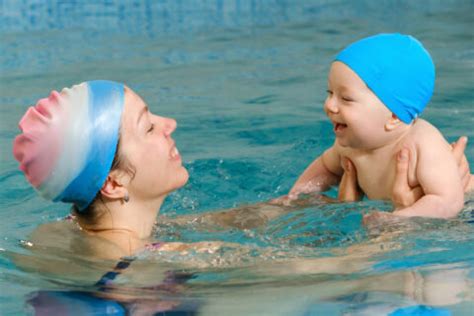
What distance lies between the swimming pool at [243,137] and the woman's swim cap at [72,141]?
0.40 metres

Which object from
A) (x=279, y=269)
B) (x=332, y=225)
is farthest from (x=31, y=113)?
(x=332, y=225)

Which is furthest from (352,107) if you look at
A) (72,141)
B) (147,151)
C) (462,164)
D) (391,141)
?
(72,141)

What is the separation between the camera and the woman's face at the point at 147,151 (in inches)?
159

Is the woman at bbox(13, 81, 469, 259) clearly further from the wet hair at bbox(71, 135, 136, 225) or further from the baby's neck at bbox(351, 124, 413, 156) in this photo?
the baby's neck at bbox(351, 124, 413, 156)

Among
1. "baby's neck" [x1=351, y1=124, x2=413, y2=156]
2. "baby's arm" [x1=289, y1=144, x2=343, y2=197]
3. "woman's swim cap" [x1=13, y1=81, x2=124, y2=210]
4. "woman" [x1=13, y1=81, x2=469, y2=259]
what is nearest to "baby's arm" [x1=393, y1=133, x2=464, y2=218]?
"baby's neck" [x1=351, y1=124, x2=413, y2=156]

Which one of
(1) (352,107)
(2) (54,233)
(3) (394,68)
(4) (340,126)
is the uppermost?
(3) (394,68)

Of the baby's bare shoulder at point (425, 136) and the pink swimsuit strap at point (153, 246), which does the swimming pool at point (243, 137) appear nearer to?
the pink swimsuit strap at point (153, 246)

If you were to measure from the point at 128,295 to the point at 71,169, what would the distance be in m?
0.54

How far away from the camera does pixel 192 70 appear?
336 inches

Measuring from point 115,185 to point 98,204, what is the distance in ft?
0.39

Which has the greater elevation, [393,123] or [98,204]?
[393,123]

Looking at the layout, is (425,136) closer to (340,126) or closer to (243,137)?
(340,126)

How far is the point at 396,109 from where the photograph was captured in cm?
478

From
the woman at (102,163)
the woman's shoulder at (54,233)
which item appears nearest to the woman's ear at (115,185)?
the woman at (102,163)
